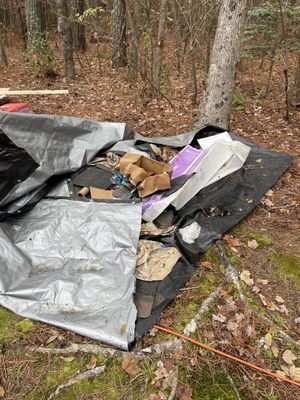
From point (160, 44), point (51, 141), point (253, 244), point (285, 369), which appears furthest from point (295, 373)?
point (160, 44)

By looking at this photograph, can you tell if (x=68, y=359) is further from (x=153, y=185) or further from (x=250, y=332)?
(x=153, y=185)

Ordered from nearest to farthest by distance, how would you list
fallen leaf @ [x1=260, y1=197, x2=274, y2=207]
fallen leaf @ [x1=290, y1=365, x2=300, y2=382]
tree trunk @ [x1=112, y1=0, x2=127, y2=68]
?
fallen leaf @ [x1=290, y1=365, x2=300, y2=382]
fallen leaf @ [x1=260, y1=197, x2=274, y2=207]
tree trunk @ [x1=112, y1=0, x2=127, y2=68]

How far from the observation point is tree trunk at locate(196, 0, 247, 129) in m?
4.04

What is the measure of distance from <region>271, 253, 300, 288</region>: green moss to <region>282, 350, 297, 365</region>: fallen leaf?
61 centimetres

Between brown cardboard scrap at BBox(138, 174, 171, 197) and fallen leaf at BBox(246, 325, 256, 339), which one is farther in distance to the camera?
brown cardboard scrap at BBox(138, 174, 171, 197)

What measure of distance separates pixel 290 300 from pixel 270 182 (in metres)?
1.47

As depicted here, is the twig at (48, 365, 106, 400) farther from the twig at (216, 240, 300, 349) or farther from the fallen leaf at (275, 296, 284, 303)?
the fallen leaf at (275, 296, 284, 303)

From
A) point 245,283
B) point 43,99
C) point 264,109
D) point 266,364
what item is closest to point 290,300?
point 245,283

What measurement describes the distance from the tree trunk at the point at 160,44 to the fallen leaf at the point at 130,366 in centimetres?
553

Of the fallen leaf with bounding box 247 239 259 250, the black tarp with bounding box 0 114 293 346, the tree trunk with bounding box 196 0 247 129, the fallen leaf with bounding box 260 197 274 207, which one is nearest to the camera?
the black tarp with bounding box 0 114 293 346

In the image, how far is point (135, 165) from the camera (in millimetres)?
3426

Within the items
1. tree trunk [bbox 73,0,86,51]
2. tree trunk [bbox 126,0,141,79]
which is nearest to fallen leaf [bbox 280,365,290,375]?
tree trunk [bbox 126,0,141,79]

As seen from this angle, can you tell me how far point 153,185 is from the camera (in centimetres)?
326

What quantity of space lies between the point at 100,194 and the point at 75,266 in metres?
0.84
